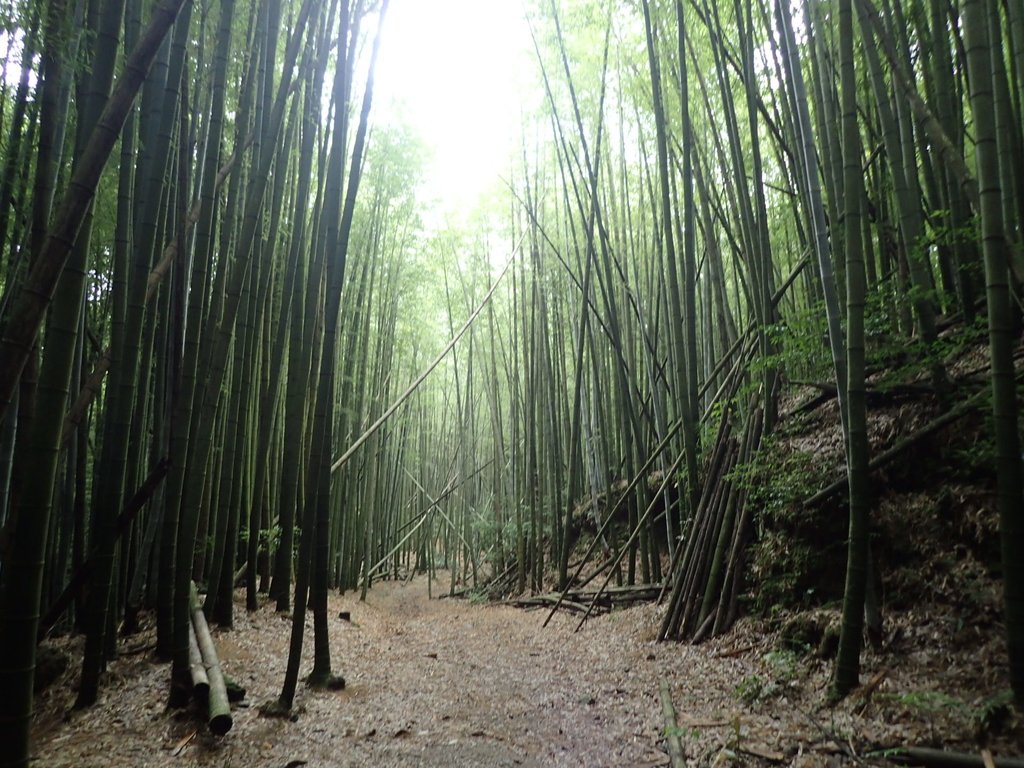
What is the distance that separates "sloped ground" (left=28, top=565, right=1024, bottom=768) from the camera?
1707mm

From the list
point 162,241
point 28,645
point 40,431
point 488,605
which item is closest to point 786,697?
point 28,645

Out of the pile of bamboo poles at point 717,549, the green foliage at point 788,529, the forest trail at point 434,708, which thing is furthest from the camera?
the pile of bamboo poles at point 717,549

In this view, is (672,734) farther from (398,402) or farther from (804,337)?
(398,402)

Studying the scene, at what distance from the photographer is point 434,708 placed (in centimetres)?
249

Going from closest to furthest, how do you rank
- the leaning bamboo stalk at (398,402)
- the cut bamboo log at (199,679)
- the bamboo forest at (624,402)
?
the bamboo forest at (624,402), the cut bamboo log at (199,679), the leaning bamboo stalk at (398,402)

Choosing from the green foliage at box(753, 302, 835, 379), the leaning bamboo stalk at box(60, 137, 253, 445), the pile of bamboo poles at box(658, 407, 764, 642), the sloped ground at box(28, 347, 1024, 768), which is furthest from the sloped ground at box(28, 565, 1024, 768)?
the green foliage at box(753, 302, 835, 379)

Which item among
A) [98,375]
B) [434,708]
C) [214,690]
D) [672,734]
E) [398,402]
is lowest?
[434,708]

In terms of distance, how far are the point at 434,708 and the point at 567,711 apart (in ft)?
1.79

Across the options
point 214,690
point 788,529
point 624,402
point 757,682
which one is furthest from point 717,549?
point 214,690

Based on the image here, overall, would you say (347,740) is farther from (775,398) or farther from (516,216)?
(516,216)

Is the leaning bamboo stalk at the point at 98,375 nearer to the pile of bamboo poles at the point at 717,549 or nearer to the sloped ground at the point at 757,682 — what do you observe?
the sloped ground at the point at 757,682

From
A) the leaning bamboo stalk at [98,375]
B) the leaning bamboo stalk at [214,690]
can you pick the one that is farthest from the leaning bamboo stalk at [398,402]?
the leaning bamboo stalk at [98,375]

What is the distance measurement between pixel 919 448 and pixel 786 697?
111cm

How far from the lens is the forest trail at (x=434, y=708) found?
73.7 inches
